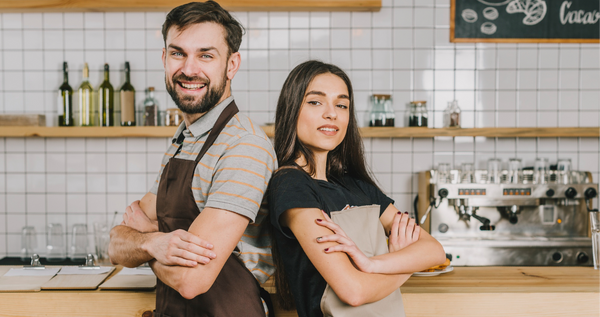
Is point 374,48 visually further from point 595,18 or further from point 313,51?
point 595,18

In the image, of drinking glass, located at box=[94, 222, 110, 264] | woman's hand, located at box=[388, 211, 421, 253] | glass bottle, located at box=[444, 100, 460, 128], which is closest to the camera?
woman's hand, located at box=[388, 211, 421, 253]

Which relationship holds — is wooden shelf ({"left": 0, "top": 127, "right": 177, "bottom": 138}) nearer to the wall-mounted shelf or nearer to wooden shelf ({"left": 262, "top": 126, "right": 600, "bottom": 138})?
the wall-mounted shelf

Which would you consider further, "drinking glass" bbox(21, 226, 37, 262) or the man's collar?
"drinking glass" bbox(21, 226, 37, 262)

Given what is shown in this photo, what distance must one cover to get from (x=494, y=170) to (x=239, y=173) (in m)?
2.12

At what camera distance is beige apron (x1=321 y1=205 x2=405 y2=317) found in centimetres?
111

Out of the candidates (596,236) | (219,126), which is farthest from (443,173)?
(219,126)

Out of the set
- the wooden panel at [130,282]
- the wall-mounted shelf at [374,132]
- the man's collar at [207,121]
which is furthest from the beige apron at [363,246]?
the wall-mounted shelf at [374,132]

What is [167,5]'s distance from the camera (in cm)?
259

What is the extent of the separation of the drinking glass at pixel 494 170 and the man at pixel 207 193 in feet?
5.92

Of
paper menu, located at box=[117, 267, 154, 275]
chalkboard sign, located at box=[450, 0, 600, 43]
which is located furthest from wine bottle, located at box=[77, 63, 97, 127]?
chalkboard sign, located at box=[450, 0, 600, 43]

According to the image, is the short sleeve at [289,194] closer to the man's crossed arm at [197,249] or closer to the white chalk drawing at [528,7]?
the man's crossed arm at [197,249]

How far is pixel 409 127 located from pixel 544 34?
3.58 feet

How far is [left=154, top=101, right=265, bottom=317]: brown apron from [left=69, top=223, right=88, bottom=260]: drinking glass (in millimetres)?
1704

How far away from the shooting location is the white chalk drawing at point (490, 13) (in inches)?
111
